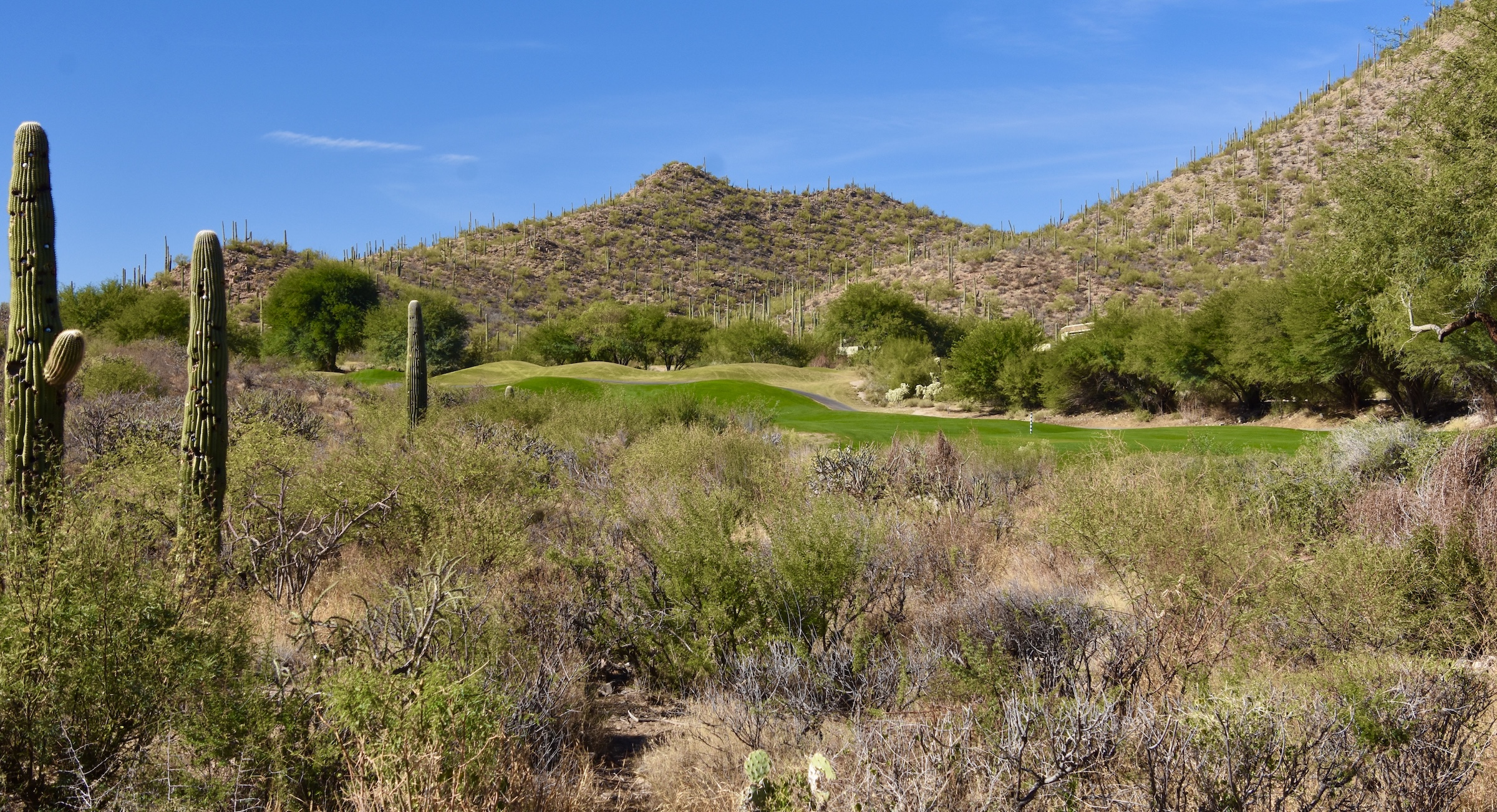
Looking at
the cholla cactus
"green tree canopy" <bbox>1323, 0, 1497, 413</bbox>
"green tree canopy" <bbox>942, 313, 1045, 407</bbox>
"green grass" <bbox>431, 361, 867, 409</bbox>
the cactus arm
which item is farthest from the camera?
"green grass" <bbox>431, 361, 867, 409</bbox>

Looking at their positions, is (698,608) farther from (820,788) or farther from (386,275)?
(386,275)

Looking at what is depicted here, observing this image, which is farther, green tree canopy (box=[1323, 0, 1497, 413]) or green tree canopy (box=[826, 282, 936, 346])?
green tree canopy (box=[826, 282, 936, 346])

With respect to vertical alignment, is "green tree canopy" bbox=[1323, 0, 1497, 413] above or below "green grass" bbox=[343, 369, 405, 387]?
above

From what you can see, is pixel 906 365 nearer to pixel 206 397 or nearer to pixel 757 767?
pixel 206 397

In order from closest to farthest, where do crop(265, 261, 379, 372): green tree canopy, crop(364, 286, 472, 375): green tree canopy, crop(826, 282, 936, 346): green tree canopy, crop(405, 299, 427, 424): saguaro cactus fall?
crop(405, 299, 427, 424): saguaro cactus
crop(364, 286, 472, 375): green tree canopy
crop(265, 261, 379, 372): green tree canopy
crop(826, 282, 936, 346): green tree canopy

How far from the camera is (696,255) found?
10762 centimetres

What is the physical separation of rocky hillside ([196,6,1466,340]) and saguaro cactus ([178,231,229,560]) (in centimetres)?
5221

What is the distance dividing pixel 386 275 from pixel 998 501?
266 ft

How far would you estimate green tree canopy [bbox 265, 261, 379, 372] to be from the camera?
194 ft

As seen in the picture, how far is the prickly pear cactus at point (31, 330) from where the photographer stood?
292 inches

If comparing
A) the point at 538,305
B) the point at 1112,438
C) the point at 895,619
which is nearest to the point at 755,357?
the point at 538,305

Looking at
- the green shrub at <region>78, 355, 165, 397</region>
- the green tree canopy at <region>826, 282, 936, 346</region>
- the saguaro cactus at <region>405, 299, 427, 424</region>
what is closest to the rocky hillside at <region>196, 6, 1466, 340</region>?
the green tree canopy at <region>826, 282, 936, 346</region>

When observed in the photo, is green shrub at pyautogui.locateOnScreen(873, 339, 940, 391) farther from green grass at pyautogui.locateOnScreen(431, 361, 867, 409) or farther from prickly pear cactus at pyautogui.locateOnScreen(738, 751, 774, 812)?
prickly pear cactus at pyautogui.locateOnScreen(738, 751, 774, 812)

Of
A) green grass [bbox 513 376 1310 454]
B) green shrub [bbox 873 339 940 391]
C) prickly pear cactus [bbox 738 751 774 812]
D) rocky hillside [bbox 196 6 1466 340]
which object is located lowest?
prickly pear cactus [bbox 738 751 774 812]
